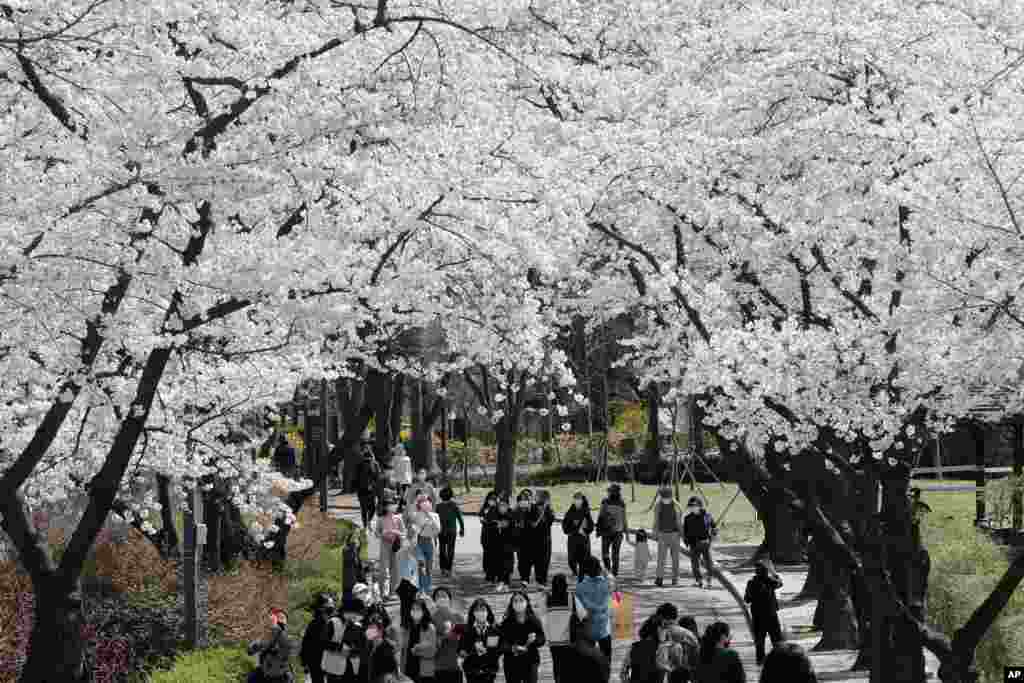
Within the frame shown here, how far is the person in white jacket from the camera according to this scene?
23692 millimetres

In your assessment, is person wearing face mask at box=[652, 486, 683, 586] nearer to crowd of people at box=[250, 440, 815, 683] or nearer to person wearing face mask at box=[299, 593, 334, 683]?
crowd of people at box=[250, 440, 815, 683]

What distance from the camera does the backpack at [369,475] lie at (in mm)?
31348

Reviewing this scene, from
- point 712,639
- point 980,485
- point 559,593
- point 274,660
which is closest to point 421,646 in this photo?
point 559,593

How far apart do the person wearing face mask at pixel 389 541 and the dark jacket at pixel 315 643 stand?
6675mm

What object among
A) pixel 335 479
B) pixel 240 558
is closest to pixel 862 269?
pixel 240 558

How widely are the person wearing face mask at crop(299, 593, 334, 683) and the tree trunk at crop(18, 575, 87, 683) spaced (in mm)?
3522

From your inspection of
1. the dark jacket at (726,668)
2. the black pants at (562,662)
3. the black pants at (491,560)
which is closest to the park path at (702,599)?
the black pants at (491,560)

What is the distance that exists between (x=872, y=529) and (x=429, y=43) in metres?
6.51

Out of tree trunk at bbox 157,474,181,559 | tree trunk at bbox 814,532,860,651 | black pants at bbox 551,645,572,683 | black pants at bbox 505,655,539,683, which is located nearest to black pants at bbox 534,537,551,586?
tree trunk at bbox 157,474,181,559

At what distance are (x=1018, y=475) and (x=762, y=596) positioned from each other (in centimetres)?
1120

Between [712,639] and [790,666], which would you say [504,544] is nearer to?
[712,639]

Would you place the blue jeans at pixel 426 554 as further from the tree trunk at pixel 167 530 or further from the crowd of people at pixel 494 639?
the tree trunk at pixel 167 530

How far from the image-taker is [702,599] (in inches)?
952

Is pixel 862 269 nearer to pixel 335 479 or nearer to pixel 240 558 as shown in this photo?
pixel 240 558
